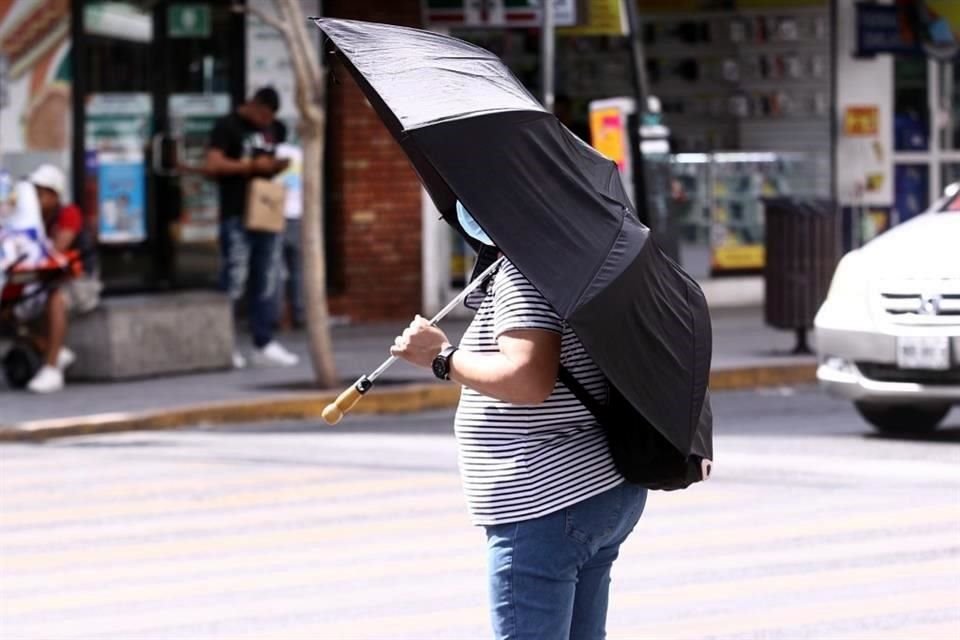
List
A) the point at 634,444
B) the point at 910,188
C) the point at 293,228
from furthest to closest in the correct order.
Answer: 1. the point at 910,188
2. the point at 293,228
3. the point at 634,444

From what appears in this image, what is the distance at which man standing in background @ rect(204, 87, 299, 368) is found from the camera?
15117 mm

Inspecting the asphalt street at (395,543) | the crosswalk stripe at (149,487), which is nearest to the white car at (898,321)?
the asphalt street at (395,543)

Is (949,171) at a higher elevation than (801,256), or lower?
higher

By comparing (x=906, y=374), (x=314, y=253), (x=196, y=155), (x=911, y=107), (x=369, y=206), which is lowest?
(x=906, y=374)

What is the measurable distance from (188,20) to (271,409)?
511cm

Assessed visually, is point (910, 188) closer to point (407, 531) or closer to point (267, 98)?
point (267, 98)

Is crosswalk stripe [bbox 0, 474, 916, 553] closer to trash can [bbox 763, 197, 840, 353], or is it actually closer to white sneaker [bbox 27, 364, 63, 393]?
white sneaker [bbox 27, 364, 63, 393]

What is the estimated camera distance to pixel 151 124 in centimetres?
1716

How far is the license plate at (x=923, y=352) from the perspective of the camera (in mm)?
11148

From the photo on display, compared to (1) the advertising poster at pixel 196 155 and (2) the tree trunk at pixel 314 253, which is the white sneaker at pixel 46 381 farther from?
(1) the advertising poster at pixel 196 155

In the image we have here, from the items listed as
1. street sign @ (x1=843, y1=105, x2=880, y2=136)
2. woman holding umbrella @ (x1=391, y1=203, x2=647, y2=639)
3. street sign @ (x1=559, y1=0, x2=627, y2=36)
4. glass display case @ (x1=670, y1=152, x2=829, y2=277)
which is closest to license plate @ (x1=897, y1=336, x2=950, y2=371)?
street sign @ (x1=559, y1=0, x2=627, y2=36)

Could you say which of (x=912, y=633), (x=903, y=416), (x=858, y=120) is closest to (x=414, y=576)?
(x=912, y=633)

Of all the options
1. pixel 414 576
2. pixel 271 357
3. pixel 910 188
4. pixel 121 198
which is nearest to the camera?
pixel 414 576

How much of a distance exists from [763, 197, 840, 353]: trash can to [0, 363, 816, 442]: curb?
2.26ft
